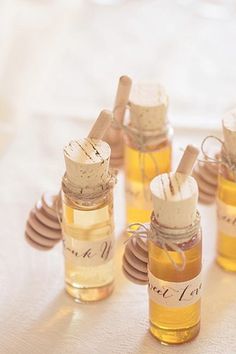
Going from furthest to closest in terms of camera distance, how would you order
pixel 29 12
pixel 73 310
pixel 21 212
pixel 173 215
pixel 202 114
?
pixel 29 12 → pixel 202 114 → pixel 21 212 → pixel 73 310 → pixel 173 215

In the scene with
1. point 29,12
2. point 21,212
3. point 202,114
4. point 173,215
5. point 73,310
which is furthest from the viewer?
point 29,12

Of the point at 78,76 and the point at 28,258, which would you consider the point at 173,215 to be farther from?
the point at 78,76

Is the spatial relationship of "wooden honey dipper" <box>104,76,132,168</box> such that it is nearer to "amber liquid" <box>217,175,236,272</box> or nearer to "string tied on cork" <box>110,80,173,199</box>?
"string tied on cork" <box>110,80,173,199</box>

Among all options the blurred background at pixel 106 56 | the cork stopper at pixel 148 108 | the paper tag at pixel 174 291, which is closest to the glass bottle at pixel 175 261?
the paper tag at pixel 174 291

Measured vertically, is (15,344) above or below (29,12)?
below

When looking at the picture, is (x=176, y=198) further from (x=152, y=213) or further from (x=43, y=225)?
(x=43, y=225)

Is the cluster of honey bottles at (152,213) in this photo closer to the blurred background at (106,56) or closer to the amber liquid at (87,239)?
the amber liquid at (87,239)

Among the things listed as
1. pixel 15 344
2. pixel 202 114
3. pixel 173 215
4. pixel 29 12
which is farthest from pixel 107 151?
pixel 29 12
